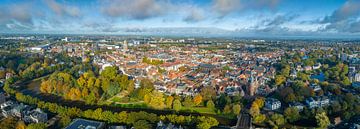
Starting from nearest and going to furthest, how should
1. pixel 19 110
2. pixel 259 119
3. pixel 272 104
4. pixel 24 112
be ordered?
1. pixel 259 119
2. pixel 24 112
3. pixel 19 110
4. pixel 272 104

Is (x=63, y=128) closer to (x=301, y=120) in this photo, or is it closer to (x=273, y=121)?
(x=273, y=121)

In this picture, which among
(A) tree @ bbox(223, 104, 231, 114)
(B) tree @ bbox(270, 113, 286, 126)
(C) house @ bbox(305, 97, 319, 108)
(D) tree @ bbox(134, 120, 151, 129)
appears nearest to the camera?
(D) tree @ bbox(134, 120, 151, 129)

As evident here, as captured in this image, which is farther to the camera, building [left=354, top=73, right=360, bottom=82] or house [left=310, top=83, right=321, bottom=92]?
building [left=354, top=73, right=360, bottom=82]

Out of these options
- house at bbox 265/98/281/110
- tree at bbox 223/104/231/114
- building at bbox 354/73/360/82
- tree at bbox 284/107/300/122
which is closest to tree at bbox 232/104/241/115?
tree at bbox 223/104/231/114

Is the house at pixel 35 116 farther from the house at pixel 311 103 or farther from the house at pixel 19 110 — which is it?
the house at pixel 311 103

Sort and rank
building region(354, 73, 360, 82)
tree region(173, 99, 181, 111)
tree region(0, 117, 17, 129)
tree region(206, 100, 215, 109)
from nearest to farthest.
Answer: tree region(0, 117, 17, 129)
tree region(173, 99, 181, 111)
tree region(206, 100, 215, 109)
building region(354, 73, 360, 82)

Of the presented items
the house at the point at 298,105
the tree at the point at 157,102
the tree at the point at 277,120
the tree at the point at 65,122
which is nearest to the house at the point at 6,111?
the tree at the point at 65,122

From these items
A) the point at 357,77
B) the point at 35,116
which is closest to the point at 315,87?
the point at 357,77

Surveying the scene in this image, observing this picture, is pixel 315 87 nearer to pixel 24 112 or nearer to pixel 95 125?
pixel 95 125

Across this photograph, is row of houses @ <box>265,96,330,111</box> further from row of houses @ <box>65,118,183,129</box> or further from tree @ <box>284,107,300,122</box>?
row of houses @ <box>65,118,183,129</box>
